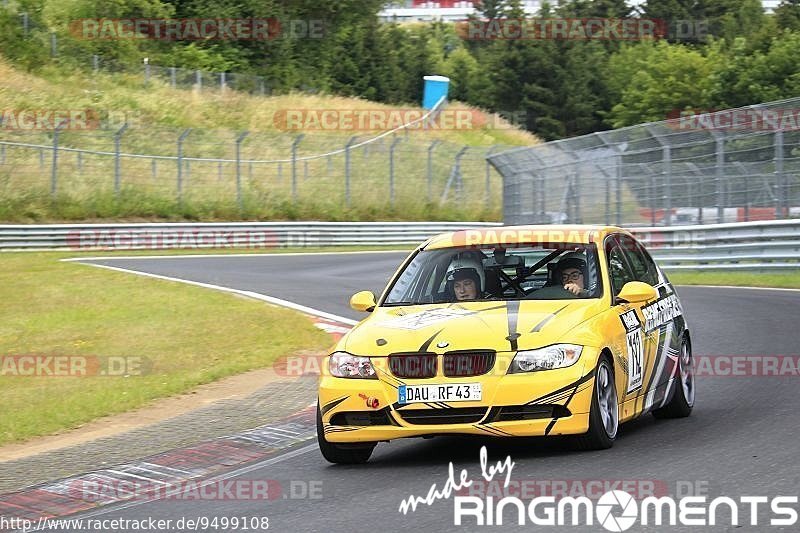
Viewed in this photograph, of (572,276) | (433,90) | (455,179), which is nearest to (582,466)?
(572,276)

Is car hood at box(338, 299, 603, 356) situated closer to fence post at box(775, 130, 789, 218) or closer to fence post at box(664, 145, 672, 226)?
fence post at box(775, 130, 789, 218)

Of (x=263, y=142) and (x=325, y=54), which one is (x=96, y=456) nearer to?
(x=263, y=142)

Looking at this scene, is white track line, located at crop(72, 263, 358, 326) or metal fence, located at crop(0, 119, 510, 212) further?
metal fence, located at crop(0, 119, 510, 212)

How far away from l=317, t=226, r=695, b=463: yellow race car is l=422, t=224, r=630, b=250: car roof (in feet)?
→ 0.04

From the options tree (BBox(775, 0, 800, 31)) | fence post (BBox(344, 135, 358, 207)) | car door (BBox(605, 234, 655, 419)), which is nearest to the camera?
car door (BBox(605, 234, 655, 419))

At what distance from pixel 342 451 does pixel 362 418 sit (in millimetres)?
432

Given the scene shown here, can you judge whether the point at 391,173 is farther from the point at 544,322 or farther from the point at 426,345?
the point at 426,345

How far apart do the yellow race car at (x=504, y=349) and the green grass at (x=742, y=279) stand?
45.6 feet

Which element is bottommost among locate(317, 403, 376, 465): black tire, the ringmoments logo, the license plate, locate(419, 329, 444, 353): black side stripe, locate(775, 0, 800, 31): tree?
locate(317, 403, 376, 465): black tire

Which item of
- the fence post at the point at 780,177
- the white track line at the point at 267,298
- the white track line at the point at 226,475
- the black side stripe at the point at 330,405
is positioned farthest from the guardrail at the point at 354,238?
the black side stripe at the point at 330,405

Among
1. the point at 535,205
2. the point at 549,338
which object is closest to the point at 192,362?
the point at 549,338

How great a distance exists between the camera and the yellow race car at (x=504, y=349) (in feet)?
26.2

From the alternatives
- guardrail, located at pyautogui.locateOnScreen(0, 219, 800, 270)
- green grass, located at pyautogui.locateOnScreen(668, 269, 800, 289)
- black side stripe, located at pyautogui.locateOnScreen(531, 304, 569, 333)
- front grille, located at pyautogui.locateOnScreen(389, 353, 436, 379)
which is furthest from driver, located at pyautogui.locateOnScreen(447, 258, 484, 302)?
guardrail, located at pyautogui.locateOnScreen(0, 219, 800, 270)

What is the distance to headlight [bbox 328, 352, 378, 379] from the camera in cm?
827
